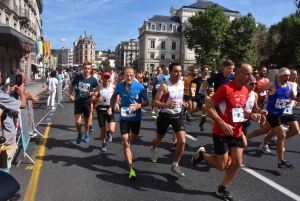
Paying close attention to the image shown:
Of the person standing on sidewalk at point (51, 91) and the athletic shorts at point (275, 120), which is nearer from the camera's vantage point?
the athletic shorts at point (275, 120)

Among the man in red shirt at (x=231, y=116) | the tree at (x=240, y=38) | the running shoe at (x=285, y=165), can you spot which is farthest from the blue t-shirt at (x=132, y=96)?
the tree at (x=240, y=38)

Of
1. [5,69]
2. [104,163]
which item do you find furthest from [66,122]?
[5,69]

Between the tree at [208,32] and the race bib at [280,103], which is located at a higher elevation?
the tree at [208,32]

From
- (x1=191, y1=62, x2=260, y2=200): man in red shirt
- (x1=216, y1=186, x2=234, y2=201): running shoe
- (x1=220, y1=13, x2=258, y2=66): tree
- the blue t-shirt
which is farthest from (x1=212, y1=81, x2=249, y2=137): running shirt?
(x1=220, y1=13, x2=258, y2=66): tree

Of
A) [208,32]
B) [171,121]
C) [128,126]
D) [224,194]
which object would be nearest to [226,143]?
[224,194]

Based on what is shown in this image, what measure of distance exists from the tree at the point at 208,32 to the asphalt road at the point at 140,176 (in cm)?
6335

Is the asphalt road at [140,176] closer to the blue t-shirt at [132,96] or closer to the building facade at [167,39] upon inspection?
the blue t-shirt at [132,96]

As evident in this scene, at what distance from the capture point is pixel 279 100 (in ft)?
17.6

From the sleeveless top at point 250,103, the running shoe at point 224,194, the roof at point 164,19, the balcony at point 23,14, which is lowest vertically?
the running shoe at point 224,194

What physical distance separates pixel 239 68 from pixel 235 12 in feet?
324

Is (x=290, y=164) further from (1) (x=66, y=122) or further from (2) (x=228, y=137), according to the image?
(1) (x=66, y=122)

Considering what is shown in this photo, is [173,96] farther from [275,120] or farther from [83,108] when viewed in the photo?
[83,108]

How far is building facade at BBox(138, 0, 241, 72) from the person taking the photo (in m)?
90.7

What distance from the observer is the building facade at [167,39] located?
90.7 m
